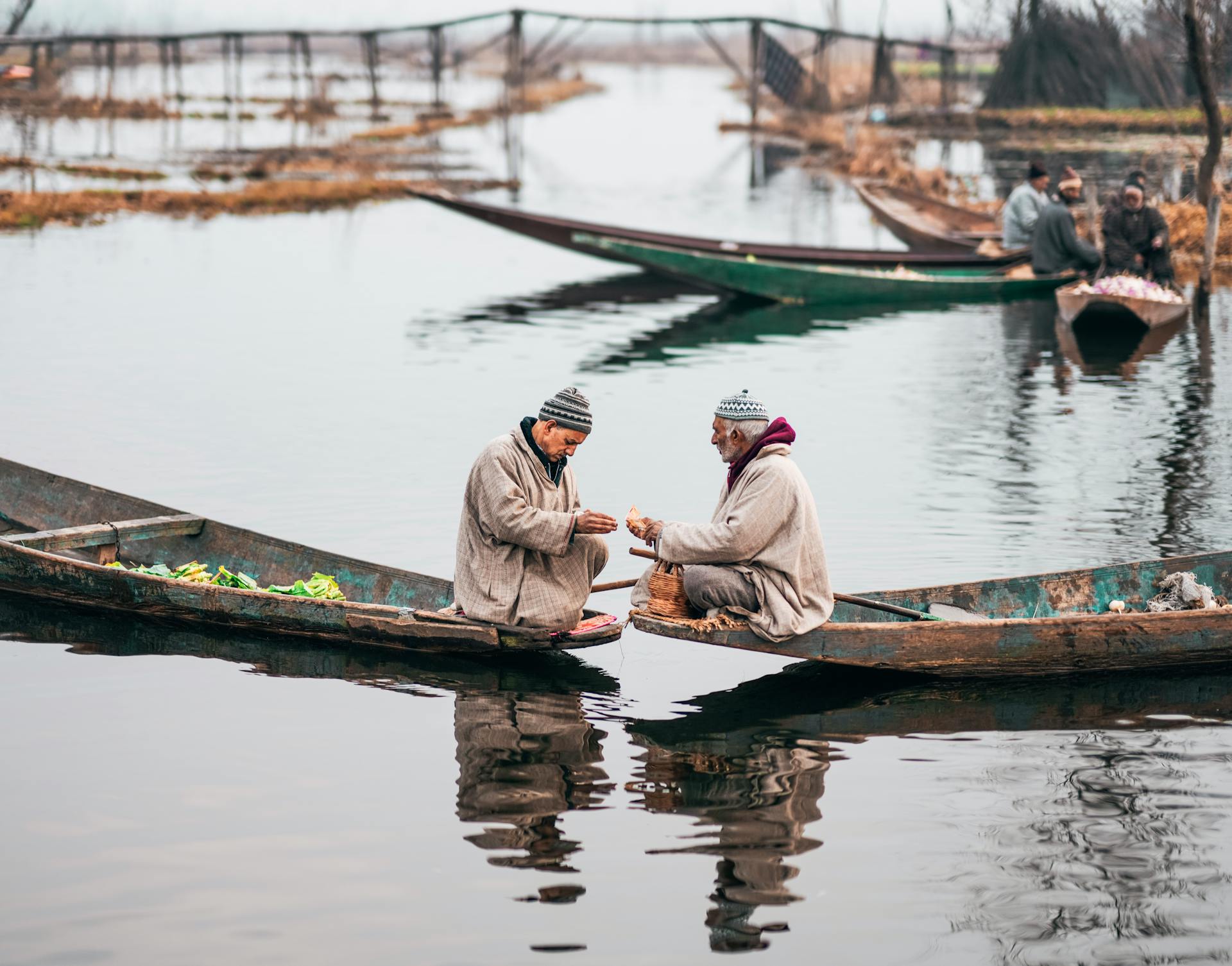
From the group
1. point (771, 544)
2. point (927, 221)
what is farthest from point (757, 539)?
point (927, 221)

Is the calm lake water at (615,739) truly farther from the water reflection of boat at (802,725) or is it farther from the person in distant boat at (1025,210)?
the person in distant boat at (1025,210)

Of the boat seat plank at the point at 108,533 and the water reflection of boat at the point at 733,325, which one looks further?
the water reflection of boat at the point at 733,325

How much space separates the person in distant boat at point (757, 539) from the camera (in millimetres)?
6902

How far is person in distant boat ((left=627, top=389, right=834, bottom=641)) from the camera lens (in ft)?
22.6

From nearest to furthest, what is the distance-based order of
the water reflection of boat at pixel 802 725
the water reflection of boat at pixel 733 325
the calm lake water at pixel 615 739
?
the calm lake water at pixel 615 739
the water reflection of boat at pixel 802 725
the water reflection of boat at pixel 733 325

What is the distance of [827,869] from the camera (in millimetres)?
5668

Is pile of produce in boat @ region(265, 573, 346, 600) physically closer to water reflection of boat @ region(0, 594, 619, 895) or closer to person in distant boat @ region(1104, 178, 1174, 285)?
water reflection of boat @ region(0, 594, 619, 895)

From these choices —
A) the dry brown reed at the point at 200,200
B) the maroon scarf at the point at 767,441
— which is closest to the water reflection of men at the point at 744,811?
the maroon scarf at the point at 767,441

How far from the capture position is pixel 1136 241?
56.1ft

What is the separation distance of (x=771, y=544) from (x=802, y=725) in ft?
2.72

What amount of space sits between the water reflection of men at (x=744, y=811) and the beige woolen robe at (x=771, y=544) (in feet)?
1.92

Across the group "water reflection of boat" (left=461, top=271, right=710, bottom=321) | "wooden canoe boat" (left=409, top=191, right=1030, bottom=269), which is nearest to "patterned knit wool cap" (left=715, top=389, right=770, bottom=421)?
"water reflection of boat" (left=461, top=271, right=710, bottom=321)

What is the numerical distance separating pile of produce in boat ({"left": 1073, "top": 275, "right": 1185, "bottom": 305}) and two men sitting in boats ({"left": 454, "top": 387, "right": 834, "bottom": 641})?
36.2 feet

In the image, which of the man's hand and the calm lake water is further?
the man's hand
